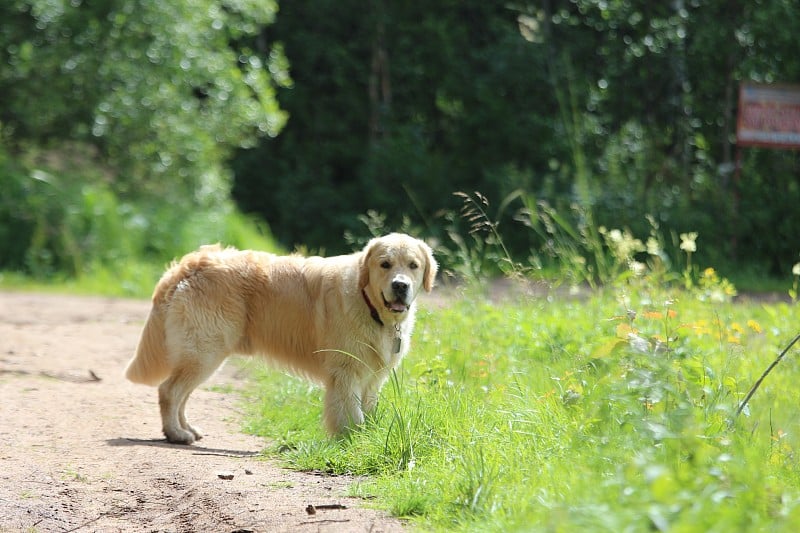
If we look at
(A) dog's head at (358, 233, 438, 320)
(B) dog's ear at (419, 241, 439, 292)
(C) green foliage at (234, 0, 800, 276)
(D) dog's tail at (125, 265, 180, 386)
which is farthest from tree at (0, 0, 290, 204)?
(A) dog's head at (358, 233, 438, 320)

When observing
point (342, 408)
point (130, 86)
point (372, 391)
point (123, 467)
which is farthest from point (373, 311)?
point (130, 86)

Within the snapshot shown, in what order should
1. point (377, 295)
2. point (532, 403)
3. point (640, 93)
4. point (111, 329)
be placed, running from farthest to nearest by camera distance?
point (640, 93) < point (111, 329) < point (377, 295) < point (532, 403)

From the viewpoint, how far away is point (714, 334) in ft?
23.2

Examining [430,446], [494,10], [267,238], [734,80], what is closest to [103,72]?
[267,238]

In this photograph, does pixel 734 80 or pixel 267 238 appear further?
pixel 734 80

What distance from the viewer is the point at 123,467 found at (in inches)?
217

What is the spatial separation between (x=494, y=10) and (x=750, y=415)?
1613 cm

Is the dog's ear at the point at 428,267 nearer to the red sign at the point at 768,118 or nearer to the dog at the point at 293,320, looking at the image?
the dog at the point at 293,320

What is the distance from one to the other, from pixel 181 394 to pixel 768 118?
11.2 metres

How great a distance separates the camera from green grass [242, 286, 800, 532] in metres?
3.47

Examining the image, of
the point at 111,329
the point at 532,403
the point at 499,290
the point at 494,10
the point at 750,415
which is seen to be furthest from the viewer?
the point at 494,10

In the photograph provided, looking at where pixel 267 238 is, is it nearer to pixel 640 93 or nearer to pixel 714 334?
pixel 640 93

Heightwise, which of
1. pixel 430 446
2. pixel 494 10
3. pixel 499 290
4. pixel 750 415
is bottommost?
pixel 499 290

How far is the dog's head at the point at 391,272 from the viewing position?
19.9 ft
